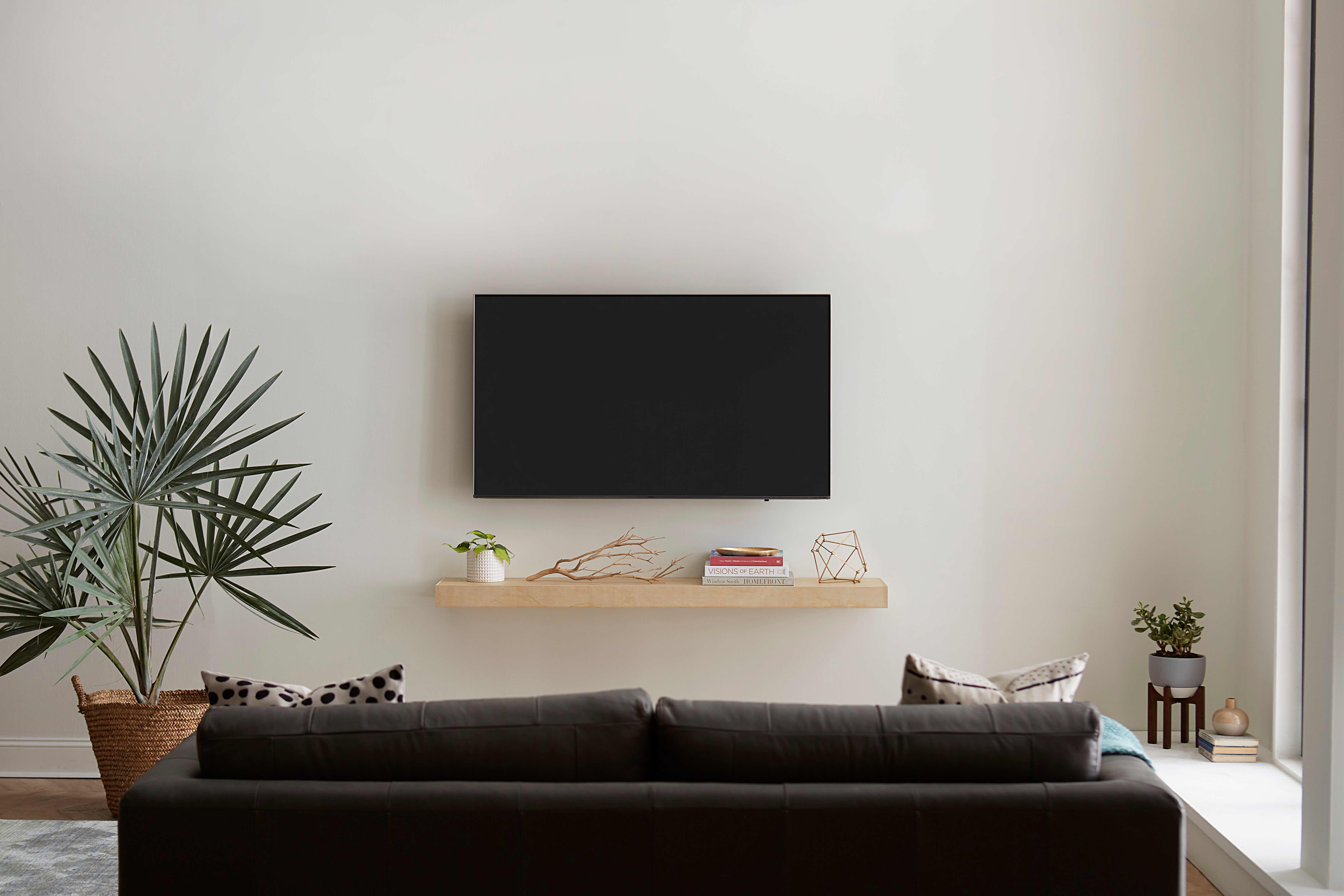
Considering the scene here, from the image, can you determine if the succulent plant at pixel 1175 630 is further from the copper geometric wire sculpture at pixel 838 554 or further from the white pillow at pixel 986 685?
the white pillow at pixel 986 685

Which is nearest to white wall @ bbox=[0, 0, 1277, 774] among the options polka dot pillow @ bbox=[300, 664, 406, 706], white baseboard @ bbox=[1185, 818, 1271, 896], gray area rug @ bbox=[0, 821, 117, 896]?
gray area rug @ bbox=[0, 821, 117, 896]

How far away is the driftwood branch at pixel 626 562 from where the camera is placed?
13.6 ft

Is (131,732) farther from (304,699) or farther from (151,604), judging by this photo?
(304,699)

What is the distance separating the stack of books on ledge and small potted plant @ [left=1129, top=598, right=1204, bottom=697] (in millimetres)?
1391

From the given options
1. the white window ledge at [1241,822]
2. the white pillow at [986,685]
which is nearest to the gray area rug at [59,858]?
the white pillow at [986,685]

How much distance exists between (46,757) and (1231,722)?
15.1 feet

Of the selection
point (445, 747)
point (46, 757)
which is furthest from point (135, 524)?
point (445, 747)

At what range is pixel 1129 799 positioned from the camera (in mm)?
1763

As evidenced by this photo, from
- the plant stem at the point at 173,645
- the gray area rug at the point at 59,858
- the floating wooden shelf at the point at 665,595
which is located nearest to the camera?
the gray area rug at the point at 59,858

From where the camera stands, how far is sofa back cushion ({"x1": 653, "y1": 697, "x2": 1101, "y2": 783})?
1.87 metres

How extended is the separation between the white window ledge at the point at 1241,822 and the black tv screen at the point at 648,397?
5.27ft

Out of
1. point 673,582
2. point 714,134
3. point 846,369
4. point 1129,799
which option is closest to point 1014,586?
point 846,369

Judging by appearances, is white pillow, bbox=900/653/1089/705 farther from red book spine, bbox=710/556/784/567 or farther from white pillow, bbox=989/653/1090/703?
red book spine, bbox=710/556/784/567

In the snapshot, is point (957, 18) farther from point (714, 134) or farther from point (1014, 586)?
point (1014, 586)
